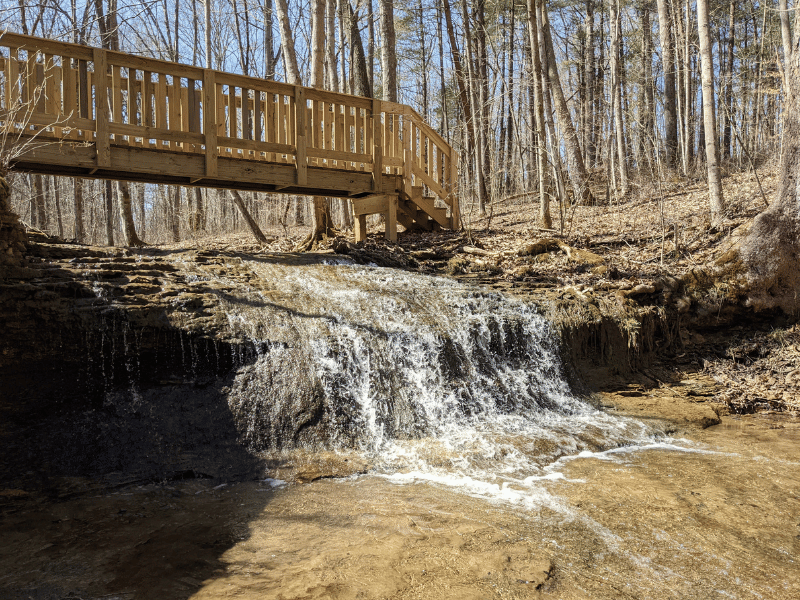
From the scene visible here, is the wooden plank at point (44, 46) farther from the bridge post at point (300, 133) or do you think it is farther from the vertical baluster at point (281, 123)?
the bridge post at point (300, 133)

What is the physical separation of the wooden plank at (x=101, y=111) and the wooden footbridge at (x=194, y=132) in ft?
0.04

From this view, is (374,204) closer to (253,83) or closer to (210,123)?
(253,83)

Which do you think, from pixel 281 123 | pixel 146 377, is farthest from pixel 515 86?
pixel 146 377

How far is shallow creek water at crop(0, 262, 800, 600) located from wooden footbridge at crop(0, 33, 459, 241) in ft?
7.12

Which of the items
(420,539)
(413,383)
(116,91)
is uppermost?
(116,91)

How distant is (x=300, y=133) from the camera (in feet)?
28.7

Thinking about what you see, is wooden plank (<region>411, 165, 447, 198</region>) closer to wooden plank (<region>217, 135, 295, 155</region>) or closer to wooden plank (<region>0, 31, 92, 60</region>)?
wooden plank (<region>217, 135, 295, 155</region>)

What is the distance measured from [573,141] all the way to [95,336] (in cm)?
1241

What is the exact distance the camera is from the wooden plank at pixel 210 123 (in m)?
7.85

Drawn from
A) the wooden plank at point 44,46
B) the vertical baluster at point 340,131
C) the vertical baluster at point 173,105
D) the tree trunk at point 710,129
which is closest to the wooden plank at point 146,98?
the vertical baluster at point 173,105

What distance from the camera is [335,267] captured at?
819 cm

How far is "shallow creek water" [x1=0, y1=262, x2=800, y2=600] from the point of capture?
10.0 feet

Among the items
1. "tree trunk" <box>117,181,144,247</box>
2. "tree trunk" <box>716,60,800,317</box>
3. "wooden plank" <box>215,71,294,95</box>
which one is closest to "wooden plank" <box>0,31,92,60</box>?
"wooden plank" <box>215,71,294,95</box>

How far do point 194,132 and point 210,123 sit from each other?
0.26 meters
